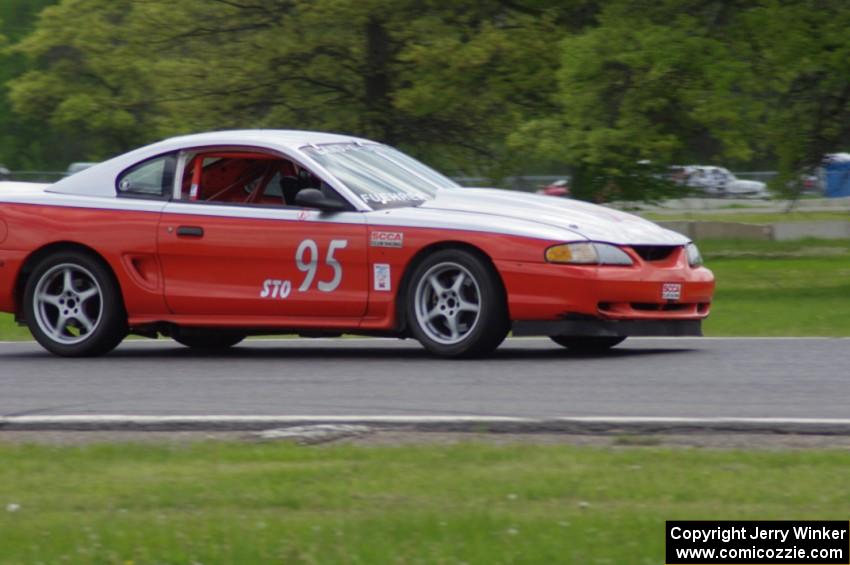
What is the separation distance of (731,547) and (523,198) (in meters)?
5.65

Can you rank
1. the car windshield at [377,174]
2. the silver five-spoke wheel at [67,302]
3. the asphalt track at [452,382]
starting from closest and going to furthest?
1. the asphalt track at [452,382]
2. the car windshield at [377,174]
3. the silver five-spoke wheel at [67,302]

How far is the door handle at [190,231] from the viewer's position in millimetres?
10258

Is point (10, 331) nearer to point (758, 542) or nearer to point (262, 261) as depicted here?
point (262, 261)

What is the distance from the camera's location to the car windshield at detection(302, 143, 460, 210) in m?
10.2

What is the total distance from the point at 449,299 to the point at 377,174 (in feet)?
4.01

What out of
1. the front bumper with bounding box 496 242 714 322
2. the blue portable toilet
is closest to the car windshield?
the front bumper with bounding box 496 242 714 322

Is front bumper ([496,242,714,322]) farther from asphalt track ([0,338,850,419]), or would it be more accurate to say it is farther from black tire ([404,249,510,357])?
asphalt track ([0,338,850,419])

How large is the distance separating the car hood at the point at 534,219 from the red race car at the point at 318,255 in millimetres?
15

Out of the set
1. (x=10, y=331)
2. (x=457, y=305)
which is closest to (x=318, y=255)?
(x=457, y=305)

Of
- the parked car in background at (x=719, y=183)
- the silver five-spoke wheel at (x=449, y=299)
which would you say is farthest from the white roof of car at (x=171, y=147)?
the parked car in background at (x=719, y=183)

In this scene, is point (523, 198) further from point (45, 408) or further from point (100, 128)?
point (100, 128)

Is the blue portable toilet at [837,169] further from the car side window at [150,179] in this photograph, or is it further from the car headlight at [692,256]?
the car side window at [150,179]

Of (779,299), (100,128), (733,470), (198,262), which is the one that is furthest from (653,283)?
(100,128)

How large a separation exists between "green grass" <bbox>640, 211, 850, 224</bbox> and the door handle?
25083mm
